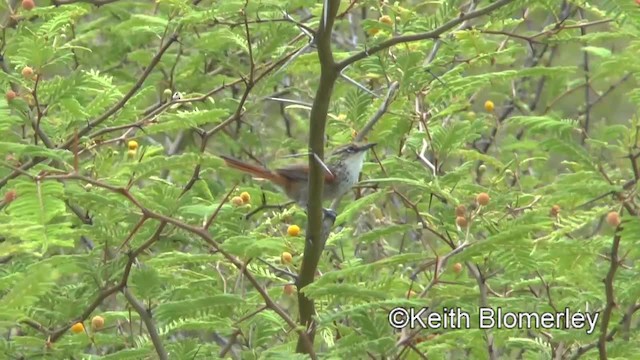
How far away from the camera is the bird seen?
452 centimetres

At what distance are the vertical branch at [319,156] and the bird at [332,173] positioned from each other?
628mm

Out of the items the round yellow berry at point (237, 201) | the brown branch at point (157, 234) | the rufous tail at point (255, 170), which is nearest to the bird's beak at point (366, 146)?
the rufous tail at point (255, 170)

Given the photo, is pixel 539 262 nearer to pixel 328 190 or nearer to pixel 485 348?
pixel 485 348

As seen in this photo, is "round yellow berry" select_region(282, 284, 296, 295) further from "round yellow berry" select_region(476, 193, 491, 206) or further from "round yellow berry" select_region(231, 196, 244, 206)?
"round yellow berry" select_region(476, 193, 491, 206)

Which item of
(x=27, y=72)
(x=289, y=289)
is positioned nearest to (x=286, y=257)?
(x=289, y=289)

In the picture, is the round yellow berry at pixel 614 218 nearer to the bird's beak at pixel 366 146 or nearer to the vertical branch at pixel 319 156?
the vertical branch at pixel 319 156

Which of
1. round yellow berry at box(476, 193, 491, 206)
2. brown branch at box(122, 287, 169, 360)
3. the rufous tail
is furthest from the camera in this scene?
the rufous tail

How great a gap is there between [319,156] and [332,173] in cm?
94

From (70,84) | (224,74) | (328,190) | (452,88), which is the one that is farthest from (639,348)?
(224,74)

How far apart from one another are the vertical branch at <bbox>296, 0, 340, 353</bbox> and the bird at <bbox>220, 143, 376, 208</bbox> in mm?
628

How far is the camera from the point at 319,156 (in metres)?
3.34

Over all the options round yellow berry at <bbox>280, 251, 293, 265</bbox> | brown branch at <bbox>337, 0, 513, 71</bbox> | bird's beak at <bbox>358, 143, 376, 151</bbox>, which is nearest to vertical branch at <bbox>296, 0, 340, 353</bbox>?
brown branch at <bbox>337, 0, 513, 71</bbox>

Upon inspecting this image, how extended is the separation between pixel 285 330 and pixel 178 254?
58 centimetres

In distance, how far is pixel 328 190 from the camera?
4824mm
